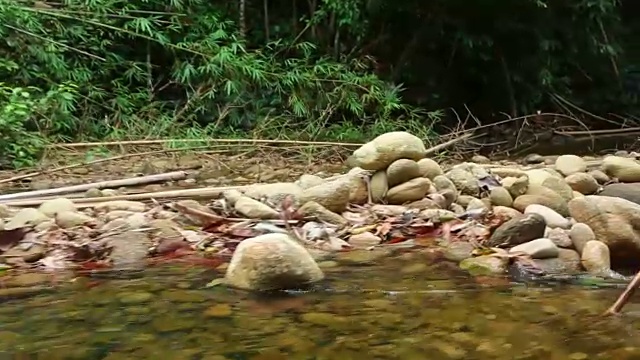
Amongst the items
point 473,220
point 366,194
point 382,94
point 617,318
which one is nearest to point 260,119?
point 382,94

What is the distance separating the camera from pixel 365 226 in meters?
3.46

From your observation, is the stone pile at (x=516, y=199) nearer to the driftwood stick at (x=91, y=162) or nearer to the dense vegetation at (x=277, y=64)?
the driftwood stick at (x=91, y=162)

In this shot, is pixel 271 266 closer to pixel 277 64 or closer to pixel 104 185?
pixel 104 185

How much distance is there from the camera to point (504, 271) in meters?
2.71

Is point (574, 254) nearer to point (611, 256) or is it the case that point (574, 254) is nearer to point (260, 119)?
point (611, 256)

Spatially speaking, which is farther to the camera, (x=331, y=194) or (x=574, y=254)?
(x=331, y=194)

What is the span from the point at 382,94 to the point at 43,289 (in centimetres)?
454

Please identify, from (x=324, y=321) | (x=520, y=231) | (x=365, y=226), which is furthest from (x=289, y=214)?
(x=324, y=321)

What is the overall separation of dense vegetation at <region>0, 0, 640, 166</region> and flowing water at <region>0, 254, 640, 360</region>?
129 inches

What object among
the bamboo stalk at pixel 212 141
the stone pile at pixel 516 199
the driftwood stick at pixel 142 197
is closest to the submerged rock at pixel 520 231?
the stone pile at pixel 516 199

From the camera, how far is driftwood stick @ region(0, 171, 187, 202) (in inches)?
158

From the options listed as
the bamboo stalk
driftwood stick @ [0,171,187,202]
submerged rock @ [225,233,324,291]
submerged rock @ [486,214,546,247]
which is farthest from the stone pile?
the bamboo stalk

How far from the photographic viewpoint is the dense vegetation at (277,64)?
632 centimetres

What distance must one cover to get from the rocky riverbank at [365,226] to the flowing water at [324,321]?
0.58ft
